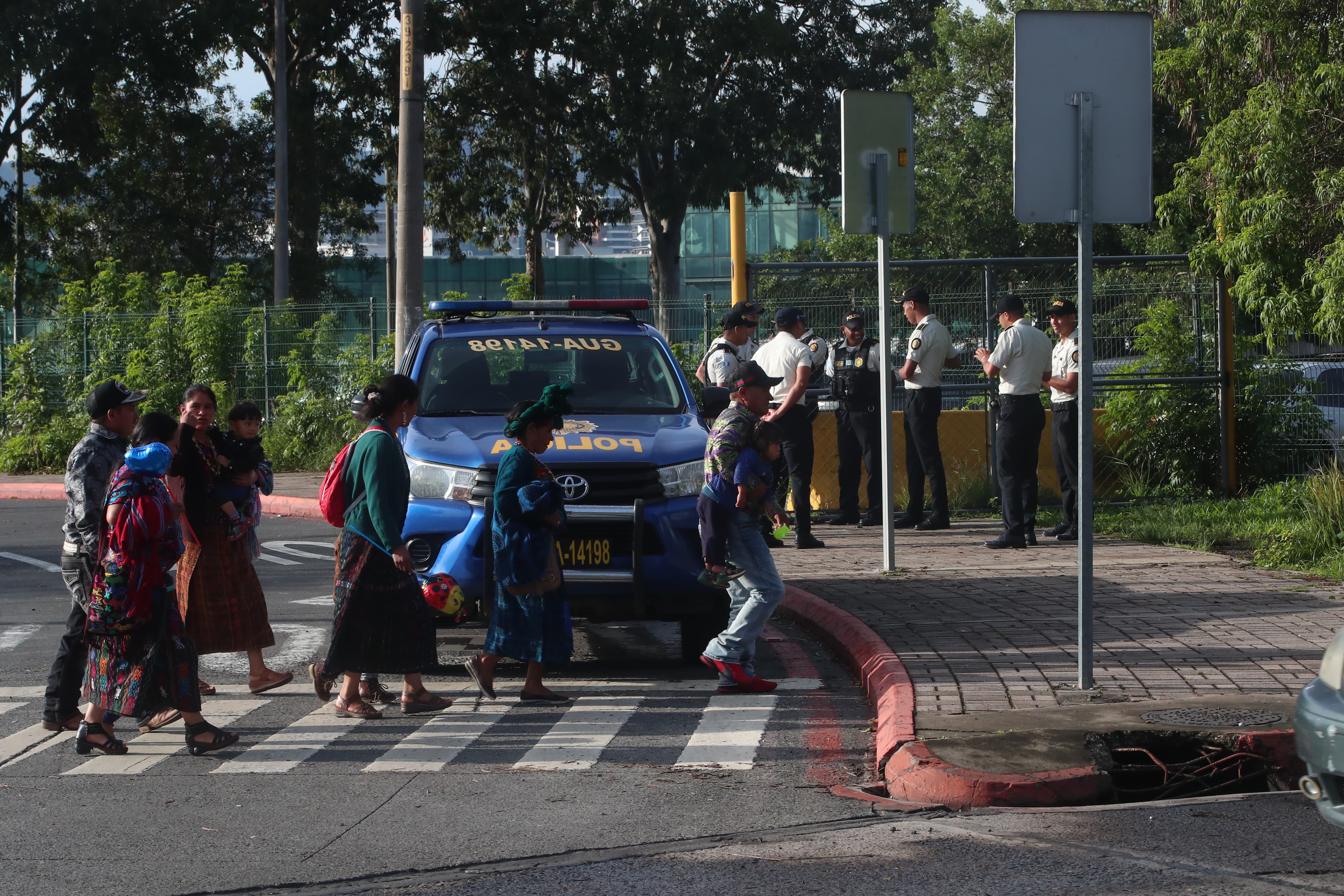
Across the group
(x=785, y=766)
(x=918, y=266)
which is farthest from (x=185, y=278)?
(x=785, y=766)

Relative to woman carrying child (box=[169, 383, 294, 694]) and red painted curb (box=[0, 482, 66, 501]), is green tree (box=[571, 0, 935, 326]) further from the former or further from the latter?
woman carrying child (box=[169, 383, 294, 694])

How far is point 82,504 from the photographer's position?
6.44m

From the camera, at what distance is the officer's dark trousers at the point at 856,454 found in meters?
12.6

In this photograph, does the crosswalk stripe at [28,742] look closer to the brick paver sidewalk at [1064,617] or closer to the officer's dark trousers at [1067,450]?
the brick paver sidewalk at [1064,617]

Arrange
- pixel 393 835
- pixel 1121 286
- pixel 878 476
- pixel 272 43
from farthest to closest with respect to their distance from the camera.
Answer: pixel 272 43
pixel 1121 286
pixel 878 476
pixel 393 835

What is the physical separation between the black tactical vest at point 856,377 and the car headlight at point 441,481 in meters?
5.58

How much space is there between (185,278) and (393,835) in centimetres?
3477

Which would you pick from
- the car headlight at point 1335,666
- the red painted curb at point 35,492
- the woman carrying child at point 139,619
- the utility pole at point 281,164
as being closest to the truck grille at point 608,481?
the woman carrying child at point 139,619

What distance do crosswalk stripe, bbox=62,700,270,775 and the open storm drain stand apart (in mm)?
4017

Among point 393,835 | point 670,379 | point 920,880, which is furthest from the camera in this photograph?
point 670,379

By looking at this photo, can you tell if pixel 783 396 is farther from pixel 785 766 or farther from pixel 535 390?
pixel 785 766

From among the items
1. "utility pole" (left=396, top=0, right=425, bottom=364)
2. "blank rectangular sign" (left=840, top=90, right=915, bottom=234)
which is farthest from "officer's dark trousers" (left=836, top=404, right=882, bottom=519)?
"utility pole" (left=396, top=0, right=425, bottom=364)

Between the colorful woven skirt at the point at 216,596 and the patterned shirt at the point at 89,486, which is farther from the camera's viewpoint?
the colorful woven skirt at the point at 216,596

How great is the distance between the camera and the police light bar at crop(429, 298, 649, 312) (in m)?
9.59
